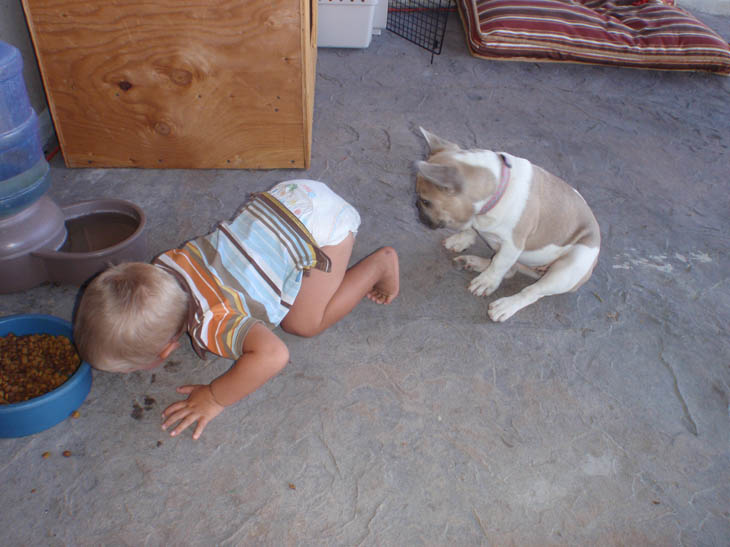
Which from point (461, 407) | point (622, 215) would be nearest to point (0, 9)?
point (461, 407)

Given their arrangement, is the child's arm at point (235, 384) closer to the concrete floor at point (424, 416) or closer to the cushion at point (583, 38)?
the concrete floor at point (424, 416)

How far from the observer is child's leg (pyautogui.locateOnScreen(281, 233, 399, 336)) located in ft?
6.63

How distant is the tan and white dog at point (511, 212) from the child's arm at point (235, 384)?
771 mm

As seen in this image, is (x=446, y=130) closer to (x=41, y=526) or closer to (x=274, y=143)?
(x=274, y=143)

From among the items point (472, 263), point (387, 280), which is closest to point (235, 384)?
point (387, 280)

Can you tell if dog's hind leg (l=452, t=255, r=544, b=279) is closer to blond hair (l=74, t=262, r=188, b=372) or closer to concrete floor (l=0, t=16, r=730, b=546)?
concrete floor (l=0, t=16, r=730, b=546)

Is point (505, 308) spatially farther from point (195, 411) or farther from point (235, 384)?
point (195, 411)

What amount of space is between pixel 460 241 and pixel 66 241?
1.71m

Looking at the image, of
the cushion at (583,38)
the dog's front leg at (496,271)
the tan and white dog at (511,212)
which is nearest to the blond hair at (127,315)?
the tan and white dog at (511,212)

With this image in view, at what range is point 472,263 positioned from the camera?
2551 millimetres

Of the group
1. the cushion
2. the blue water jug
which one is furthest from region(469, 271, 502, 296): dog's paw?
the cushion

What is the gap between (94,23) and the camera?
245 cm

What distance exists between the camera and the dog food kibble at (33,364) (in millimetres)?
1753

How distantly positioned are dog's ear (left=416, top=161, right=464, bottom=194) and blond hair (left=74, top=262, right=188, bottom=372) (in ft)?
2.92
